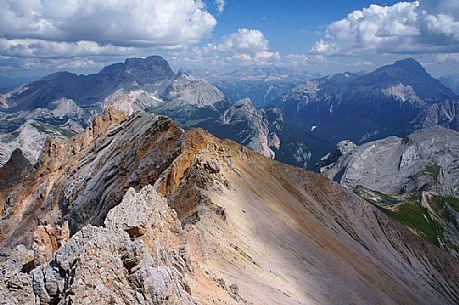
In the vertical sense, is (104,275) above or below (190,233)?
above

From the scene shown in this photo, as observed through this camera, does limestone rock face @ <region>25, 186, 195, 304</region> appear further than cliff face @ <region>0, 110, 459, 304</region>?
No

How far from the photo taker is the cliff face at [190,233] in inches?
892

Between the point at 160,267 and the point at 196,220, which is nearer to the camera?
the point at 160,267

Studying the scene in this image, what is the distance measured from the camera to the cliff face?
74.3 ft

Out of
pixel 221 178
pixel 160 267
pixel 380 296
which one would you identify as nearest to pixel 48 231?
pixel 160 267

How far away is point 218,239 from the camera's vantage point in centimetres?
4484

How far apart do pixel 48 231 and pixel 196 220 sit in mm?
14715

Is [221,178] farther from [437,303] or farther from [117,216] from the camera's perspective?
[437,303]

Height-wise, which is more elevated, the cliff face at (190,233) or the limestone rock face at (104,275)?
the limestone rock face at (104,275)

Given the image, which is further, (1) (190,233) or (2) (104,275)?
(1) (190,233)

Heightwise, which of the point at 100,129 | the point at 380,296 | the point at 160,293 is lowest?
the point at 380,296

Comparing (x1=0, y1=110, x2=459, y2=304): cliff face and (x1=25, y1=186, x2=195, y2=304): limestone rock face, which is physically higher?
(x1=25, y1=186, x2=195, y2=304): limestone rock face

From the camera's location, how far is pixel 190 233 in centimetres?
3972

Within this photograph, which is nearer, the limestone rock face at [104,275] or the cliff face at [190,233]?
the limestone rock face at [104,275]
